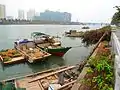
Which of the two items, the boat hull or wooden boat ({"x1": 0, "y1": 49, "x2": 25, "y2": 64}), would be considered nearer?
wooden boat ({"x1": 0, "y1": 49, "x2": 25, "y2": 64})

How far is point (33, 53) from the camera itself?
22453 millimetres

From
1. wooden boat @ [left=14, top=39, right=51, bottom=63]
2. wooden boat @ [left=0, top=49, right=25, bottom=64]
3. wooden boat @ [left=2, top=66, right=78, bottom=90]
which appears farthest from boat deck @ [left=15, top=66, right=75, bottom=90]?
wooden boat @ [left=0, top=49, right=25, bottom=64]

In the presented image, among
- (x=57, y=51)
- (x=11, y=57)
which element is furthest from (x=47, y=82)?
(x=57, y=51)

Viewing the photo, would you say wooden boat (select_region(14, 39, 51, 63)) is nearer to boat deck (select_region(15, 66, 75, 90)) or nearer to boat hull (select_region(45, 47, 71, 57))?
boat hull (select_region(45, 47, 71, 57))

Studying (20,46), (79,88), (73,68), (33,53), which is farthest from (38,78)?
(20,46)

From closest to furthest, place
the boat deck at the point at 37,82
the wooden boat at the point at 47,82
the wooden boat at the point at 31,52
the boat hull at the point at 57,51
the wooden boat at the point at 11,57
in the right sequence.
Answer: the wooden boat at the point at 47,82
the boat deck at the point at 37,82
the wooden boat at the point at 11,57
the wooden boat at the point at 31,52
the boat hull at the point at 57,51

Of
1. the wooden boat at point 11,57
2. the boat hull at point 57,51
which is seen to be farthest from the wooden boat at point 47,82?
the boat hull at point 57,51

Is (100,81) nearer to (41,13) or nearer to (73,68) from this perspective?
(73,68)

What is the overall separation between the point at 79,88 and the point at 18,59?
1439 centimetres

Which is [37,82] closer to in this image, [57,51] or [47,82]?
[47,82]

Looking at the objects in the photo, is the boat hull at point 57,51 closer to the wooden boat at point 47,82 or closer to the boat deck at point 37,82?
the wooden boat at point 47,82

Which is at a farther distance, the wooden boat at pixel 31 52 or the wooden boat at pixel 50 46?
the wooden boat at pixel 50 46

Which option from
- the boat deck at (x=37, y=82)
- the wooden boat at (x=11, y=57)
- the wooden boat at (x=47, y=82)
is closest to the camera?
the wooden boat at (x=47, y=82)

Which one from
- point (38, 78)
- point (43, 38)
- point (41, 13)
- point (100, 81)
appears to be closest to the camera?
point (100, 81)
